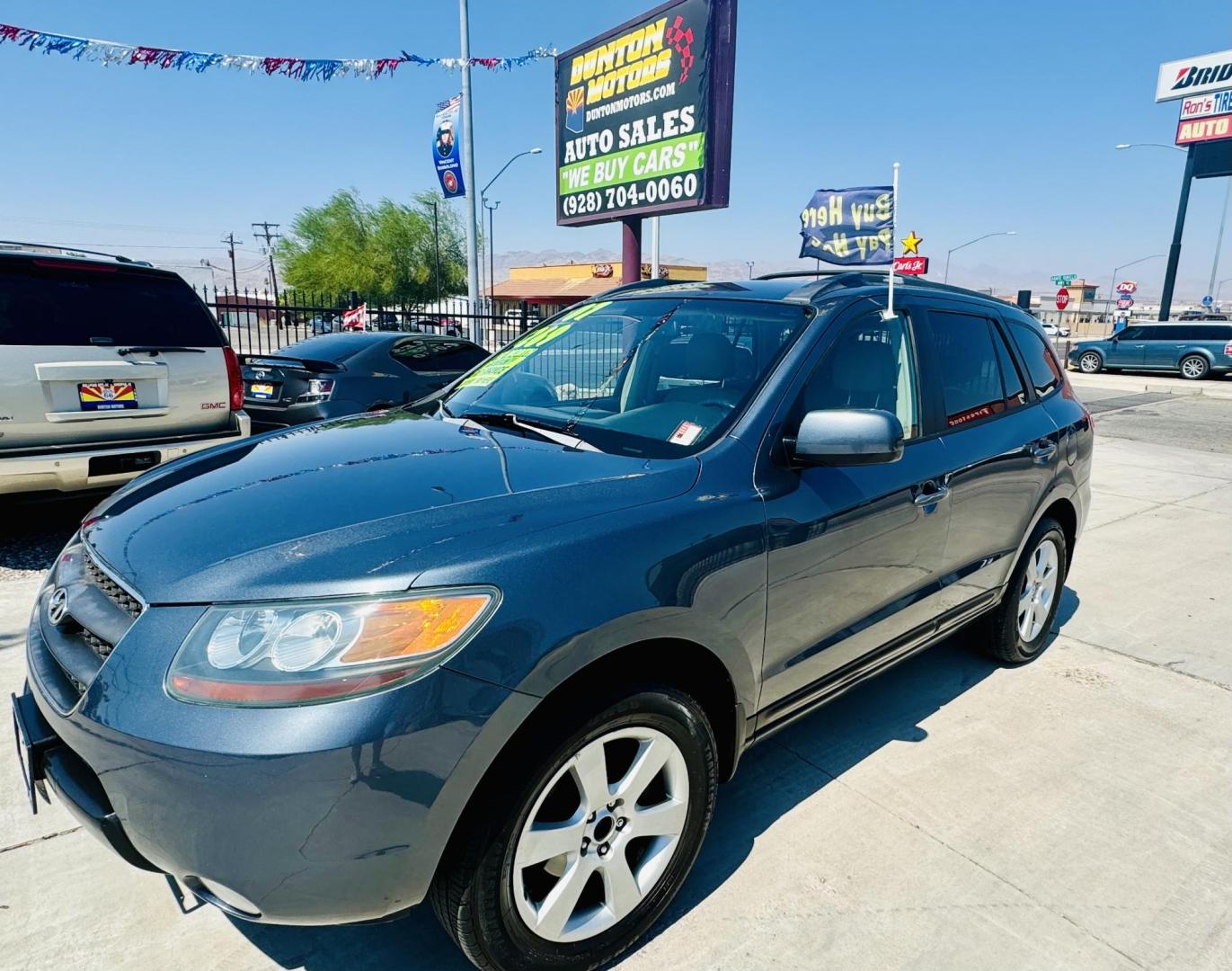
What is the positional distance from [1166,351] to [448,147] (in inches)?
823

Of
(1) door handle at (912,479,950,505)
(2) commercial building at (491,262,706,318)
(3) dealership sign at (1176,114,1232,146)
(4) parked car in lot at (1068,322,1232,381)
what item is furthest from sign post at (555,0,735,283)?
(2) commercial building at (491,262,706,318)

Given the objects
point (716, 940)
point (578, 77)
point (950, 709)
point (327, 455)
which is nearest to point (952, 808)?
point (950, 709)

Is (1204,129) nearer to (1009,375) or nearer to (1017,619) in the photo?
(1009,375)

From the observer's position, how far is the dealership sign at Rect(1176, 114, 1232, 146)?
3544 centimetres

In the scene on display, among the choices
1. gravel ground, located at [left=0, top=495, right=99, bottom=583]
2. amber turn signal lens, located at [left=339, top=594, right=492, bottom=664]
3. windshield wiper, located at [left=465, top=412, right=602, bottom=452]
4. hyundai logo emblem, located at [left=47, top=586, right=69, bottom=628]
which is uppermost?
windshield wiper, located at [left=465, top=412, right=602, bottom=452]

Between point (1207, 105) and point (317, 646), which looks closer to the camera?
point (317, 646)

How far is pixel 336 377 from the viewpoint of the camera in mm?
7367

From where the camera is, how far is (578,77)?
10992 millimetres

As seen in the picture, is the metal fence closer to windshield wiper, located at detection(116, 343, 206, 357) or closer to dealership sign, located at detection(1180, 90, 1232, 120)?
windshield wiper, located at detection(116, 343, 206, 357)

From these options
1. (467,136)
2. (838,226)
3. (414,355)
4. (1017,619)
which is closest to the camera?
(1017,619)

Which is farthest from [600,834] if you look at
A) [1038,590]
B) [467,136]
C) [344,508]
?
[467,136]

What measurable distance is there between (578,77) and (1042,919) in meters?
11.3

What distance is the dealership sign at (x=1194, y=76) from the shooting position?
3559 cm

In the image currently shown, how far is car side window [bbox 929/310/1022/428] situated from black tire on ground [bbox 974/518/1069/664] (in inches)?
28.2
